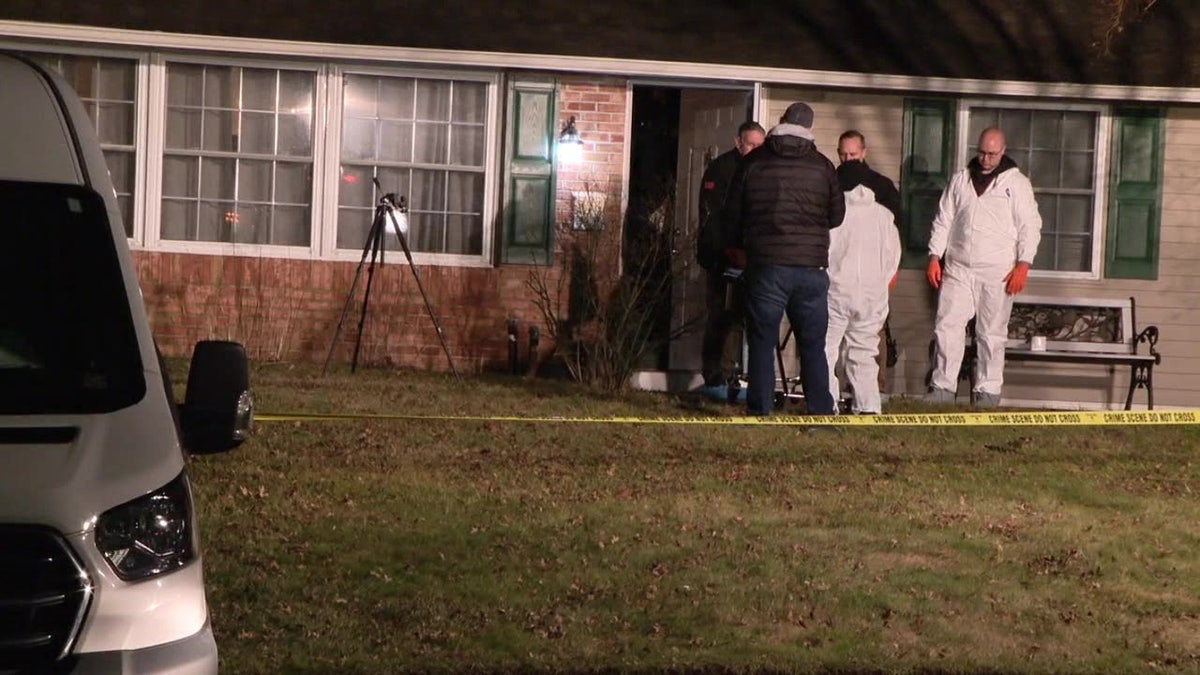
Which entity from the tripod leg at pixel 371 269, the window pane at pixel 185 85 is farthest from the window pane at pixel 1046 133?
the window pane at pixel 185 85

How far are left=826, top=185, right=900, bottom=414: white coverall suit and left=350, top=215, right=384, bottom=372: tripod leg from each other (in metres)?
3.86

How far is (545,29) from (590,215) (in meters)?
1.69

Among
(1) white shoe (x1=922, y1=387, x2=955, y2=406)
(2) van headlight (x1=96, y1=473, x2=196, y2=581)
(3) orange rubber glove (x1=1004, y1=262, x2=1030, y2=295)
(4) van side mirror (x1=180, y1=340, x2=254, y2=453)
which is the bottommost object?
(1) white shoe (x1=922, y1=387, x2=955, y2=406)

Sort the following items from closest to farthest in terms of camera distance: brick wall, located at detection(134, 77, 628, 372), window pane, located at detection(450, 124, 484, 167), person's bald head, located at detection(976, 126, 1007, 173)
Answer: person's bald head, located at detection(976, 126, 1007, 173) → brick wall, located at detection(134, 77, 628, 372) → window pane, located at detection(450, 124, 484, 167)

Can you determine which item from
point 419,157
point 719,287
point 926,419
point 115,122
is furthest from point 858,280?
point 115,122

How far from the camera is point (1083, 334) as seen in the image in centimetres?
1502

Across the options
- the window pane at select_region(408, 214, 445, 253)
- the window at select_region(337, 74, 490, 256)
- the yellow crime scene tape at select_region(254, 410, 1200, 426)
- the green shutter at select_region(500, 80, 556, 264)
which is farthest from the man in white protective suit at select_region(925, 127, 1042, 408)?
the window pane at select_region(408, 214, 445, 253)

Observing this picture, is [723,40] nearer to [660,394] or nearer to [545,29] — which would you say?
A: [545,29]

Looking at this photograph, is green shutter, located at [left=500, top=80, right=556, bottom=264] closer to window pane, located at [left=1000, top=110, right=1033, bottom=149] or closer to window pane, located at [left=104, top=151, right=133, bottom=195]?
window pane, located at [left=104, top=151, right=133, bottom=195]

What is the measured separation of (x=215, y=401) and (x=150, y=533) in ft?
2.06

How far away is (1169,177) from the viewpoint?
49.4 ft

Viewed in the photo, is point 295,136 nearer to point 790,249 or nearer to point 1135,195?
point 790,249

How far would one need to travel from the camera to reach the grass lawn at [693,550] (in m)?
6.61

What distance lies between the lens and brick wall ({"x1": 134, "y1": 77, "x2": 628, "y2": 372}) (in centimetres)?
1489
